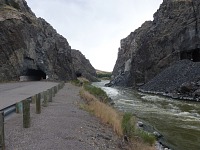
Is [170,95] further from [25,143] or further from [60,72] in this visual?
[25,143]

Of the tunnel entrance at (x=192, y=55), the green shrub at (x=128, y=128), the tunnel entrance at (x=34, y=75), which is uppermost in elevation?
the tunnel entrance at (x=192, y=55)

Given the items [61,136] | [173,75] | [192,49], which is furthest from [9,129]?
[192,49]

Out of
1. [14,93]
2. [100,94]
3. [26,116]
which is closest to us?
[26,116]

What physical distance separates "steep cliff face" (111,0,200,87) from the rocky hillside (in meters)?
27.6

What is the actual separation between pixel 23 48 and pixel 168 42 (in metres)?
44.2

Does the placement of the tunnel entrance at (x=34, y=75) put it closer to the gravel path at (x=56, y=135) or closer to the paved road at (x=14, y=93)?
the paved road at (x=14, y=93)

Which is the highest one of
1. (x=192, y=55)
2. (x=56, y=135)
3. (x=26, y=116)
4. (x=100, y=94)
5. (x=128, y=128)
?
(x=192, y=55)

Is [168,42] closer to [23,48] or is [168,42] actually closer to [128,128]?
[23,48]

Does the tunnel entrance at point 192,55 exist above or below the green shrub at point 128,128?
above

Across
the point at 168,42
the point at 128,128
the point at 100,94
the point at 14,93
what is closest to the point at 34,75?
the point at 168,42

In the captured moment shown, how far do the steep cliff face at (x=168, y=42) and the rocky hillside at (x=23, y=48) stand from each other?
27.6 m

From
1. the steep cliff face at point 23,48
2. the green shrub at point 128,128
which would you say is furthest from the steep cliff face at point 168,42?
the green shrub at point 128,128

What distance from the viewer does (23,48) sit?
6744 centimetres

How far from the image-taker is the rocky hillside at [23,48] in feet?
205
